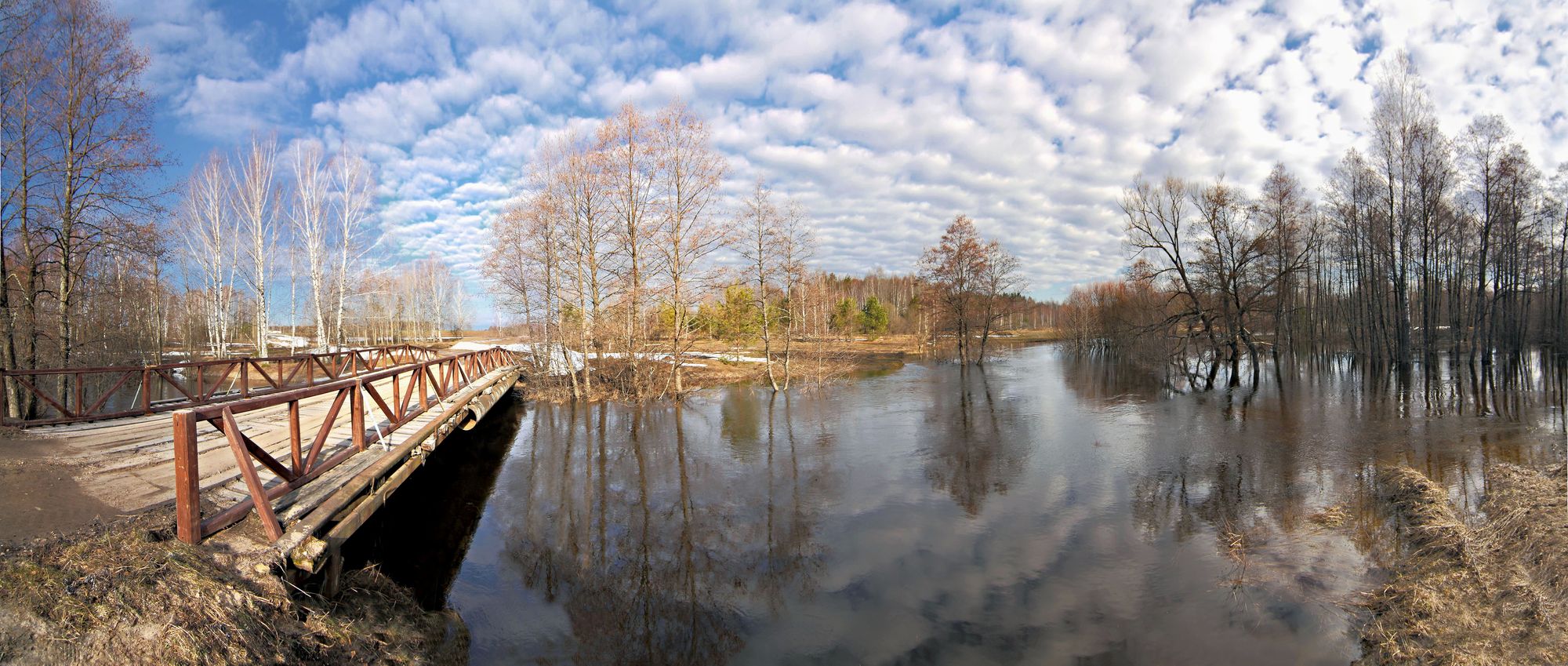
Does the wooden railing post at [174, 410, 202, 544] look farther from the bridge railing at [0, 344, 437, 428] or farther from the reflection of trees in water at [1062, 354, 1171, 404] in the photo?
the reflection of trees in water at [1062, 354, 1171, 404]

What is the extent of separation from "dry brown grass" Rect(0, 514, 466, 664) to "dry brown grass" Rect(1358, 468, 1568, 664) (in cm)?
846

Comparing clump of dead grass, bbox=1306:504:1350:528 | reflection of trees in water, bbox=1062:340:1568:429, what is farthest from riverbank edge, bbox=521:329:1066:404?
clump of dead grass, bbox=1306:504:1350:528

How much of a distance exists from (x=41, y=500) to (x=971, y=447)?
14102 mm

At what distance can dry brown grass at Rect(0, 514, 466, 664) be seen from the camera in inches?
132

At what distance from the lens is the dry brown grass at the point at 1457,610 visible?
4684 millimetres

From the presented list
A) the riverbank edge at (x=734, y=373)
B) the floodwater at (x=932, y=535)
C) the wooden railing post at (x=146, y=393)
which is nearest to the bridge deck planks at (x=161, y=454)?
the wooden railing post at (x=146, y=393)

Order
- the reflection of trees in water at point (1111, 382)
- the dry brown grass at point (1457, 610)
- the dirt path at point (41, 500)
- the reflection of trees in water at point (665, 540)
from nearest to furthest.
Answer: the dry brown grass at point (1457, 610) < the dirt path at point (41, 500) < the reflection of trees in water at point (665, 540) < the reflection of trees in water at point (1111, 382)

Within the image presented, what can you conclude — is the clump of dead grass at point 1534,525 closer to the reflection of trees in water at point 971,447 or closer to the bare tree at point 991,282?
the reflection of trees in water at point 971,447

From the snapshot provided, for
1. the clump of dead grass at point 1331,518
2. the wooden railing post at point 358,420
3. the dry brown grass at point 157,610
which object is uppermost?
the wooden railing post at point 358,420

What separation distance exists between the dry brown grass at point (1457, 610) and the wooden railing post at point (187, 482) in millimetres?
9540

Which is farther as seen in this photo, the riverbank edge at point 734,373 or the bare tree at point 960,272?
the bare tree at point 960,272

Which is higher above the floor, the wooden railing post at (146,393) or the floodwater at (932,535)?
the wooden railing post at (146,393)

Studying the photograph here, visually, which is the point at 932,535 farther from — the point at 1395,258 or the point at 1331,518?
the point at 1395,258

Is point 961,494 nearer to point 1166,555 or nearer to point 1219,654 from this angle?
point 1166,555
